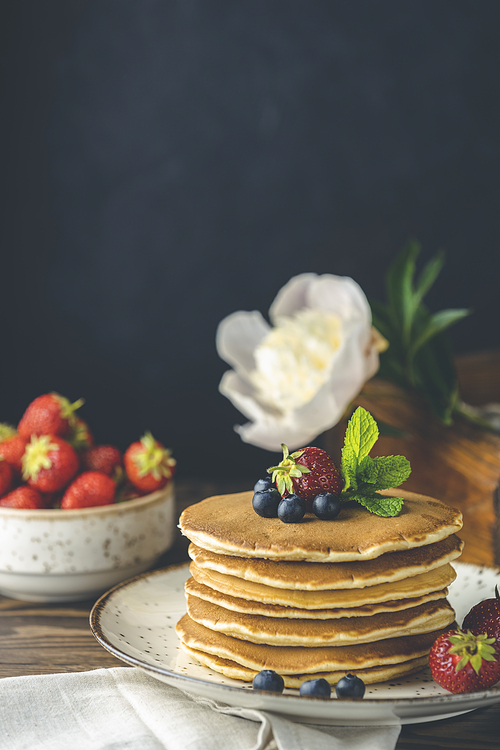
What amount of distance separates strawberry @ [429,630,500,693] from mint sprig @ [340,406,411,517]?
0.22m

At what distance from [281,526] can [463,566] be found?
41 centimetres

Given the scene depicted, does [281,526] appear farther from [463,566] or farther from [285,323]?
[285,323]

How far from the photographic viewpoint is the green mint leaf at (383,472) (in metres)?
0.96

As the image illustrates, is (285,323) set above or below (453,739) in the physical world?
above

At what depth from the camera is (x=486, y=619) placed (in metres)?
0.89

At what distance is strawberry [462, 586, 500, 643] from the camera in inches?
34.3

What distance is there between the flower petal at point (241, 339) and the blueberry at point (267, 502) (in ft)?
1.70

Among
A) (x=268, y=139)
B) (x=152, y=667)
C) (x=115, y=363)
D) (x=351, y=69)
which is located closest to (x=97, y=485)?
(x=152, y=667)

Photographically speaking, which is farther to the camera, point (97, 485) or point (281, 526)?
point (97, 485)

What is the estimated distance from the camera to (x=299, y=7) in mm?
1962

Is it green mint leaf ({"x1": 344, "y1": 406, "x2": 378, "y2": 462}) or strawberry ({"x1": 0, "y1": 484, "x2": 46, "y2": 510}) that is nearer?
green mint leaf ({"x1": 344, "y1": 406, "x2": 378, "y2": 462})

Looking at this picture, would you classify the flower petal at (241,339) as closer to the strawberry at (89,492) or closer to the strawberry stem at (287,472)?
the strawberry at (89,492)

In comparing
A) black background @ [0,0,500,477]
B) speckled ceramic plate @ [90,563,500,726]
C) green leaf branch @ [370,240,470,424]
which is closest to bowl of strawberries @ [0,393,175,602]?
speckled ceramic plate @ [90,563,500,726]

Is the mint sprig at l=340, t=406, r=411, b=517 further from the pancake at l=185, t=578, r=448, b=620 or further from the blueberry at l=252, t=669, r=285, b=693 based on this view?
the blueberry at l=252, t=669, r=285, b=693
